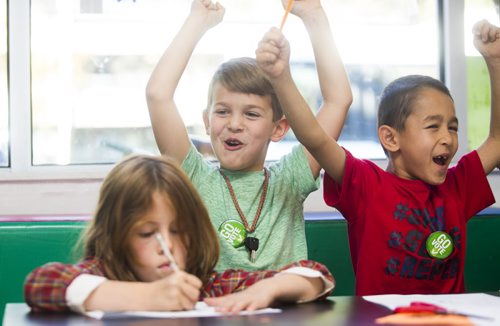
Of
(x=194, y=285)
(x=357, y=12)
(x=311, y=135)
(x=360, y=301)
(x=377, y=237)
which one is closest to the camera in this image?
(x=194, y=285)

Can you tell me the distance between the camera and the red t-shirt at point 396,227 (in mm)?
1829

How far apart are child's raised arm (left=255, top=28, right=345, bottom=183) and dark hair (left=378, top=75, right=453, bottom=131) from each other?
0.71 ft

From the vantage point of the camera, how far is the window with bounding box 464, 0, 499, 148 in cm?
284

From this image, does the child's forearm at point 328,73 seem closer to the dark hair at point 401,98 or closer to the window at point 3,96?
the dark hair at point 401,98

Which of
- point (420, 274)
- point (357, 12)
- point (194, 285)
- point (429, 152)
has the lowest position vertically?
point (420, 274)

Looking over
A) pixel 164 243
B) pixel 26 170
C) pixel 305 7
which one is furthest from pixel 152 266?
pixel 26 170

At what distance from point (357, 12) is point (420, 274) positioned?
1.20 m

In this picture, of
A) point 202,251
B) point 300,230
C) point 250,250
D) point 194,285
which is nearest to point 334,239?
point 300,230

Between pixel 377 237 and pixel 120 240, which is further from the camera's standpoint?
pixel 377 237

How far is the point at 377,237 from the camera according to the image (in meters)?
1.86

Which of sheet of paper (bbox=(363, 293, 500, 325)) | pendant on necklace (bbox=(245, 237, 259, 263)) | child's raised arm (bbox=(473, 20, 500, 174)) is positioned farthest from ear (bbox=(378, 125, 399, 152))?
sheet of paper (bbox=(363, 293, 500, 325))

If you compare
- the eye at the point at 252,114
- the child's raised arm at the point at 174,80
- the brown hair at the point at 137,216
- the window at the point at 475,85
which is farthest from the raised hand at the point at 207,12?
the window at the point at 475,85

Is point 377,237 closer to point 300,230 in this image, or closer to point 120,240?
point 300,230

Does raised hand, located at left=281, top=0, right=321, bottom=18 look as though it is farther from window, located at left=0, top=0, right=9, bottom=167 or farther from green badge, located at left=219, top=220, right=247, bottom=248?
window, located at left=0, top=0, right=9, bottom=167
